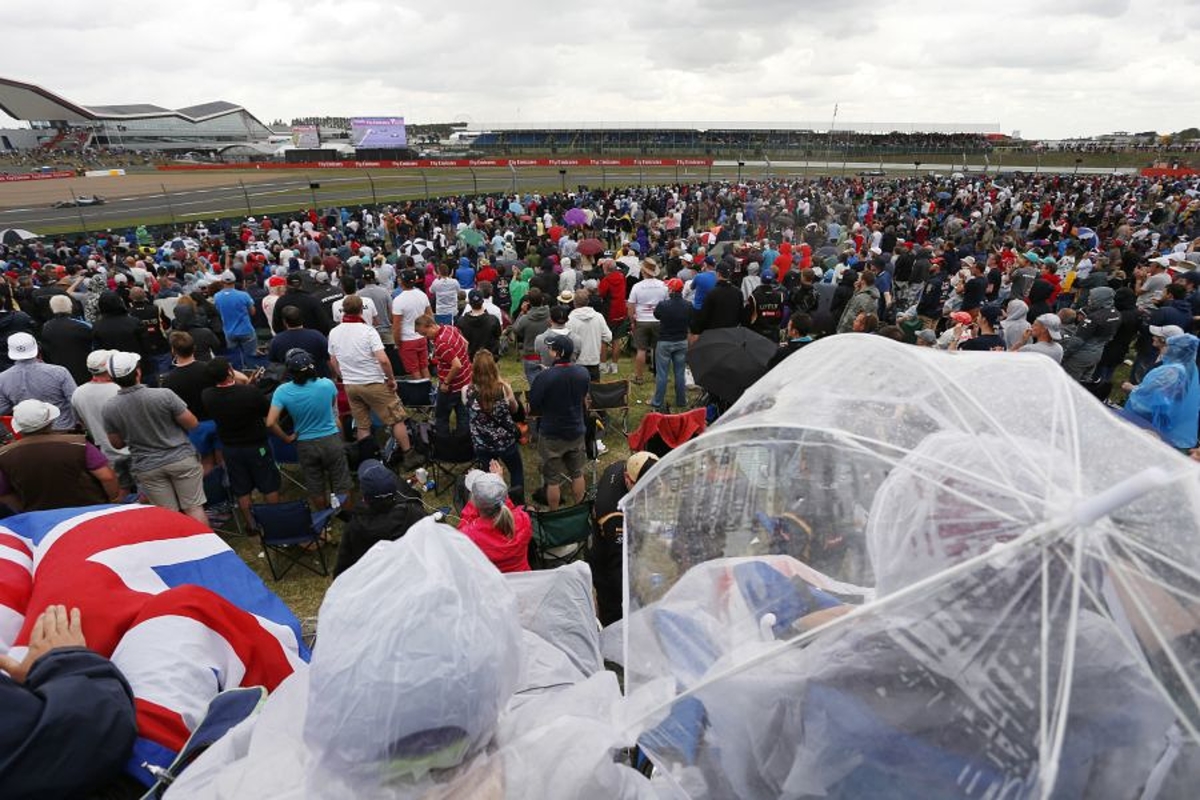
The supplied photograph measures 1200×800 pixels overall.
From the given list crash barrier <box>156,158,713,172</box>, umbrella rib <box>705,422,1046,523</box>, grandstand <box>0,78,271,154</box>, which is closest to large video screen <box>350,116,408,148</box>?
crash barrier <box>156,158,713,172</box>

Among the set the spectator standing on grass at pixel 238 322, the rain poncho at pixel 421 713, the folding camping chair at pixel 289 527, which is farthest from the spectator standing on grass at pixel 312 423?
the rain poncho at pixel 421 713

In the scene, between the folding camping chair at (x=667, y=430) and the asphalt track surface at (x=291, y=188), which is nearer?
the folding camping chair at (x=667, y=430)

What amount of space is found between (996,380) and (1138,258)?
47.8ft

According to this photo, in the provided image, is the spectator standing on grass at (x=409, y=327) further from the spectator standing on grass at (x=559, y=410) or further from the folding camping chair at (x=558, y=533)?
the folding camping chair at (x=558, y=533)

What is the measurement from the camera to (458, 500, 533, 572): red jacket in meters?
3.56

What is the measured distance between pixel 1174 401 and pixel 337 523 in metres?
7.82

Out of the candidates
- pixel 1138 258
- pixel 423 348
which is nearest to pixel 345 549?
pixel 423 348

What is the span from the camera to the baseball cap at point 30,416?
159 inches

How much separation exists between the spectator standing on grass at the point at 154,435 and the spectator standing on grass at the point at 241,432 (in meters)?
0.26

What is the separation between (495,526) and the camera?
358 cm

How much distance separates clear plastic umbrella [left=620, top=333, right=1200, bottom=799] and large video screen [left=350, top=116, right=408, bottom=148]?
Result: 64669mm

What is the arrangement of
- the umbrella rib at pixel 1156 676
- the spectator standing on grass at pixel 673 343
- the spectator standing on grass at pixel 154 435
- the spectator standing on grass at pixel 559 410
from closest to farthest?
the umbrella rib at pixel 1156 676
the spectator standing on grass at pixel 154 435
the spectator standing on grass at pixel 559 410
the spectator standing on grass at pixel 673 343

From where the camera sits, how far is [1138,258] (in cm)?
1182

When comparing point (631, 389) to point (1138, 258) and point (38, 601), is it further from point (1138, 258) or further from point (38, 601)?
point (1138, 258)
